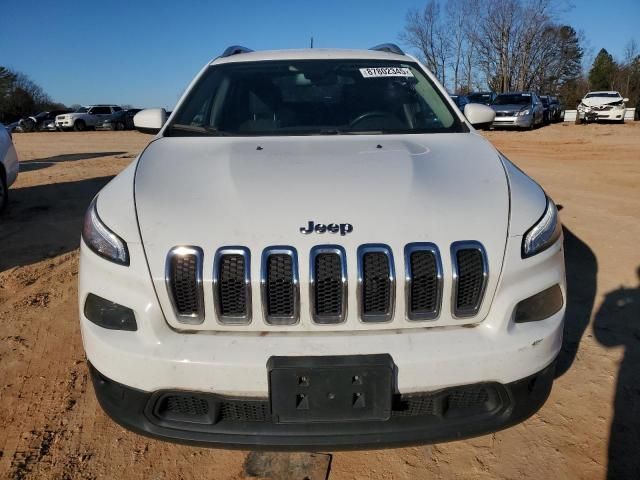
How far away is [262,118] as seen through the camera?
10.2ft

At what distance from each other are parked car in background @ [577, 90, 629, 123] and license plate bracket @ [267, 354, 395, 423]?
26.9 metres

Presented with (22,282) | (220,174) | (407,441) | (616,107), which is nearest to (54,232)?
(22,282)

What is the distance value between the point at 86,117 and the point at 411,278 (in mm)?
33791

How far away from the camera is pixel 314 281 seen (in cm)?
179

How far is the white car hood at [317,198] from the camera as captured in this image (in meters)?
1.86

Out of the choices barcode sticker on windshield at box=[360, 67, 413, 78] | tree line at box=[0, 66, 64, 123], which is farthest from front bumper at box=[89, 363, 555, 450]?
tree line at box=[0, 66, 64, 123]

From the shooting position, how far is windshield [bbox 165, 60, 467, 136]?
304 centimetres

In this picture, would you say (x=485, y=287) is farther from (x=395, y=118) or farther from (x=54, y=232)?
(x=54, y=232)

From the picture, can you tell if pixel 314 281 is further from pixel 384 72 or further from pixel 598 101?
pixel 598 101

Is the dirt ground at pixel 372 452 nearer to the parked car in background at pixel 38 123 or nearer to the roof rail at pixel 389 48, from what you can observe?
the roof rail at pixel 389 48

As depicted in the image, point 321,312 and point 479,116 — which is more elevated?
point 479,116

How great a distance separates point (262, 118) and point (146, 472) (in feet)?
6.58

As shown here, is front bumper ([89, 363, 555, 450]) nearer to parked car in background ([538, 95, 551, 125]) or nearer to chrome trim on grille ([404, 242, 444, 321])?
chrome trim on grille ([404, 242, 444, 321])

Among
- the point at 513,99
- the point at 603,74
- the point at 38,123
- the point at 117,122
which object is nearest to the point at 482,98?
the point at 513,99
